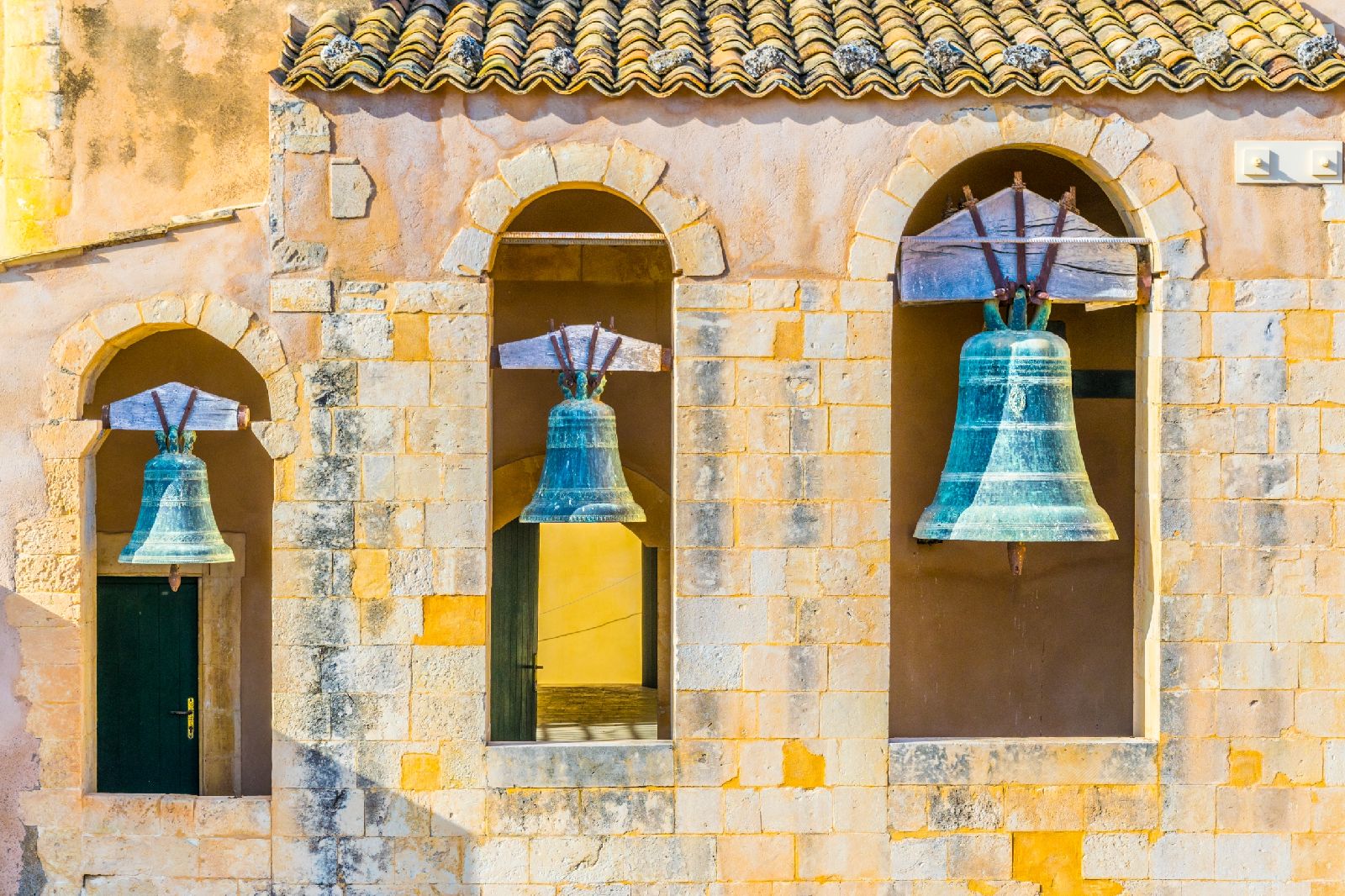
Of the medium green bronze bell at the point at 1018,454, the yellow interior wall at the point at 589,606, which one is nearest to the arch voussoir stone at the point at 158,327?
the medium green bronze bell at the point at 1018,454

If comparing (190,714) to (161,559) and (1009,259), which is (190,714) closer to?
(161,559)

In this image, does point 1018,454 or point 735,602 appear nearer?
point 1018,454

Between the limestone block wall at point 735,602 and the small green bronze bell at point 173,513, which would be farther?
the small green bronze bell at point 173,513

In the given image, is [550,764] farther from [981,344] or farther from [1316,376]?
[1316,376]

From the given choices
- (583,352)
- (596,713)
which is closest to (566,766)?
(583,352)


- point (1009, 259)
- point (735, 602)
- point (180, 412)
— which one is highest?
point (1009, 259)

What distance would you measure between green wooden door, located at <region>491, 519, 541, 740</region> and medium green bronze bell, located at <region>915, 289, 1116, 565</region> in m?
2.78

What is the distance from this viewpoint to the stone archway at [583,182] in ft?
19.7

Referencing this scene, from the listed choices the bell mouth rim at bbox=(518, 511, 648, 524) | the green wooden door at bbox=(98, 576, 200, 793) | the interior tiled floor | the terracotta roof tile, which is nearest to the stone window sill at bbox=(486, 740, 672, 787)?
the bell mouth rim at bbox=(518, 511, 648, 524)

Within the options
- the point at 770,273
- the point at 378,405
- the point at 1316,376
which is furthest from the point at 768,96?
the point at 1316,376

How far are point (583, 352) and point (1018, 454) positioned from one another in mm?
1804

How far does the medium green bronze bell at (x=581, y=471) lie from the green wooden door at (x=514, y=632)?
6.35 ft

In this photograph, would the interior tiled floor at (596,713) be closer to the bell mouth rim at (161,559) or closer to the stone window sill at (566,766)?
the stone window sill at (566,766)

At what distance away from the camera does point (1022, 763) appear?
237 inches
